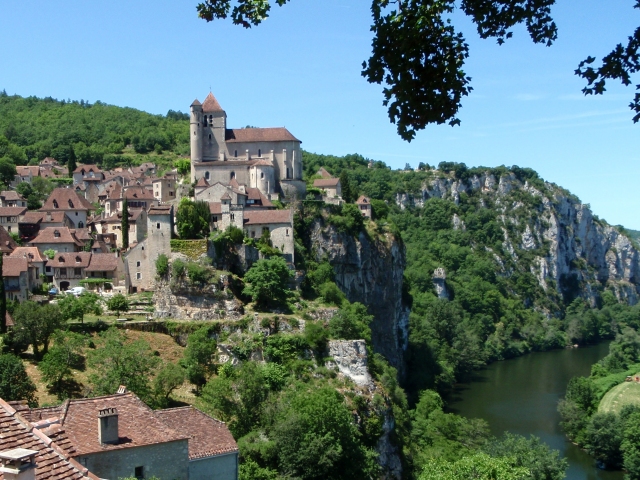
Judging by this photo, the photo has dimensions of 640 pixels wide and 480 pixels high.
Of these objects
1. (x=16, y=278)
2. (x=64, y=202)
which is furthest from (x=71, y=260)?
(x=64, y=202)

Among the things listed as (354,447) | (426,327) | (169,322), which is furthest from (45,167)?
(354,447)

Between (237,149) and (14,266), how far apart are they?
85.9 ft

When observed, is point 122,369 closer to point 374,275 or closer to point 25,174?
point 374,275

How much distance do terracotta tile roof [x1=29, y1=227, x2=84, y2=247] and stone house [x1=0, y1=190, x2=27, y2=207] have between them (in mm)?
14840

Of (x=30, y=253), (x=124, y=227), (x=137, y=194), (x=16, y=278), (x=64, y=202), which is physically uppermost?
(x=137, y=194)

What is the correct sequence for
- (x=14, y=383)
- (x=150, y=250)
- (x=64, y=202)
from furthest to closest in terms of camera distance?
(x=64, y=202) → (x=150, y=250) → (x=14, y=383)

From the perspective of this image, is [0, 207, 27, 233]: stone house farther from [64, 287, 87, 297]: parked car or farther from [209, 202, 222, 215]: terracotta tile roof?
[209, 202, 222, 215]: terracotta tile roof

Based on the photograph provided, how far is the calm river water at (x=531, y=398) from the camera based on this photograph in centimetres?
5906

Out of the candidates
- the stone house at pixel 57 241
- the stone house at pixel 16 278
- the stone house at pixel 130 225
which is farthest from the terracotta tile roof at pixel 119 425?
the stone house at pixel 57 241

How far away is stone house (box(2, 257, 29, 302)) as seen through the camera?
5122 centimetres

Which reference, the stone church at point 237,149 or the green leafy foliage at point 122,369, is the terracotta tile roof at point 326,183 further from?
the green leafy foliage at point 122,369

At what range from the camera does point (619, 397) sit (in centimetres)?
7144

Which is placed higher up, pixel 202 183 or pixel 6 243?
pixel 202 183

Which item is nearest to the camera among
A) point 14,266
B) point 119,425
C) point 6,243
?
point 119,425
